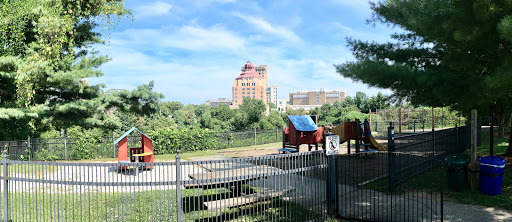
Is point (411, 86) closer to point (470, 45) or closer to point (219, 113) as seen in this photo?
point (470, 45)

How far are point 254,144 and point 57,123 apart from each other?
12.2 metres

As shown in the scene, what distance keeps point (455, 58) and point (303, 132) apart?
639 cm

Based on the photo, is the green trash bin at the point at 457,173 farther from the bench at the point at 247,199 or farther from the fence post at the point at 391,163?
the bench at the point at 247,199

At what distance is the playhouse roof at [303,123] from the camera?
13031 mm

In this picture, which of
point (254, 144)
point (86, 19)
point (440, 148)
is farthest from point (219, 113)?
point (440, 148)

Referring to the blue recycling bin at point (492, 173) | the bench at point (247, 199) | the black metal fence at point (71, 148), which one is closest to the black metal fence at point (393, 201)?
the blue recycling bin at point (492, 173)

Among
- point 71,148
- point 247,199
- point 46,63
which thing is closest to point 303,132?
point 247,199

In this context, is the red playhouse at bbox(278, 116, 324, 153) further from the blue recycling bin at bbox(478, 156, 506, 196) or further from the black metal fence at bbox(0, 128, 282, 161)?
the black metal fence at bbox(0, 128, 282, 161)

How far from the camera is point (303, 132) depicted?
13.4 meters

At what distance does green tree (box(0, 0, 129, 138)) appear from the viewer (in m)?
13.2

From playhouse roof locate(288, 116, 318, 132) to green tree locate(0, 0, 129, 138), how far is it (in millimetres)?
9246

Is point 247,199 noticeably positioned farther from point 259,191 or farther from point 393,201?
point 393,201

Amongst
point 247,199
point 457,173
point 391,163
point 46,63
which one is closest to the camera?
point 247,199

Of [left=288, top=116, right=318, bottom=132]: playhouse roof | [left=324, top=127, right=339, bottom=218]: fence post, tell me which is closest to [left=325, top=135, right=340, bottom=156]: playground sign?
[left=324, top=127, right=339, bottom=218]: fence post
